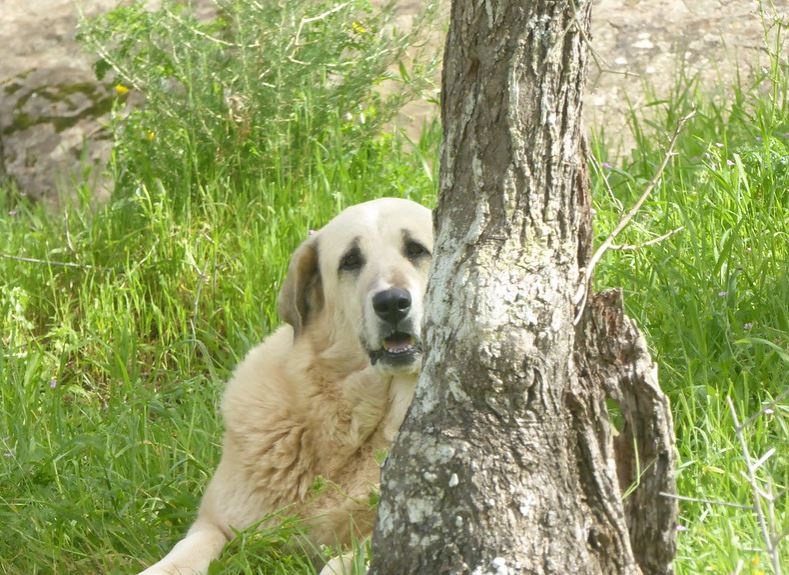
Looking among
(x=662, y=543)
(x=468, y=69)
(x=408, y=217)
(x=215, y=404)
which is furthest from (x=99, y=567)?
(x=468, y=69)

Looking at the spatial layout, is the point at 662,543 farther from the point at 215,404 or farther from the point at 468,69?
the point at 215,404

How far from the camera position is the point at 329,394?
3.81 metres

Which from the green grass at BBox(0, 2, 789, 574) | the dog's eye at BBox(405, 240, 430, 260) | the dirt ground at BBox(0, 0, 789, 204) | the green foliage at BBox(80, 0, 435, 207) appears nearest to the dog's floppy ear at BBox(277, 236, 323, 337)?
the dog's eye at BBox(405, 240, 430, 260)

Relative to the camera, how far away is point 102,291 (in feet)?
17.1

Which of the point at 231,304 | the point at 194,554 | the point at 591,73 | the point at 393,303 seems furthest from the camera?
the point at 591,73

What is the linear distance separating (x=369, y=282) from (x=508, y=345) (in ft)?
4.94

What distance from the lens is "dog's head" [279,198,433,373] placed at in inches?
148

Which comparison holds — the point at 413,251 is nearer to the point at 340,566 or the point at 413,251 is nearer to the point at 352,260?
the point at 352,260

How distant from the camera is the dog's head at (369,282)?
12.3ft

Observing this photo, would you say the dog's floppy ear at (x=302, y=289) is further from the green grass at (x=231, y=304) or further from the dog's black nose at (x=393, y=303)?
the green grass at (x=231, y=304)

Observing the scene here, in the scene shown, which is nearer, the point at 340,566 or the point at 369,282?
the point at 340,566

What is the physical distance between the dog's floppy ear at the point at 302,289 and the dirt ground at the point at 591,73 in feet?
7.43

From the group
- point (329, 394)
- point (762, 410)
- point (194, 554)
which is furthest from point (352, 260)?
point (762, 410)

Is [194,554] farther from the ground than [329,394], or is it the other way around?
[329,394]
